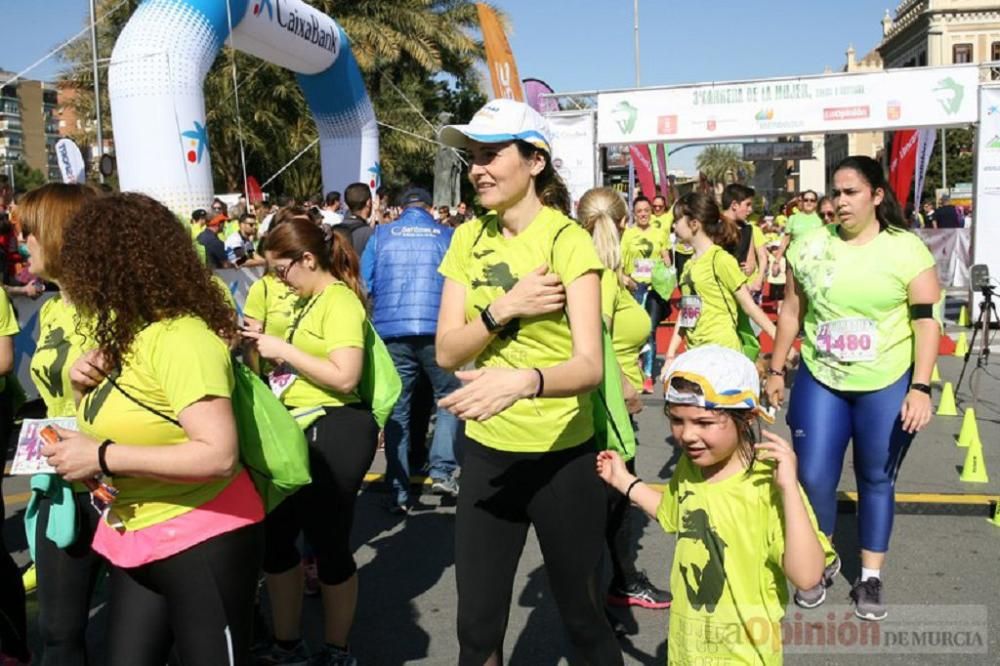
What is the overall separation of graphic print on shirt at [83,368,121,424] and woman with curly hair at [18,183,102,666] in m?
0.26

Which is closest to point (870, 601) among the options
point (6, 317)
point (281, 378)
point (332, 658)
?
point (332, 658)

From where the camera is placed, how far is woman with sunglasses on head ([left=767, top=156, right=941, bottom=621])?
3.90 metres

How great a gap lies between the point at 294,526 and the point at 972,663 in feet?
8.72

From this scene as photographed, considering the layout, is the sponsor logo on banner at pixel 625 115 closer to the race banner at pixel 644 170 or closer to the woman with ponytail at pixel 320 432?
the race banner at pixel 644 170

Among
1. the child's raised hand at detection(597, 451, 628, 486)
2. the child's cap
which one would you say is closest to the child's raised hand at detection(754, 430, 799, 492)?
the child's cap

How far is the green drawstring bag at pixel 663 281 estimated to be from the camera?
940cm

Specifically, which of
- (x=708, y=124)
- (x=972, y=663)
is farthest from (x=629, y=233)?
(x=972, y=663)

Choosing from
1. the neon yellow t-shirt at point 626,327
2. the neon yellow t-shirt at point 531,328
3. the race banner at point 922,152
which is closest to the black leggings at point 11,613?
the neon yellow t-shirt at point 531,328

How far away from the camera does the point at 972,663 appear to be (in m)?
3.58

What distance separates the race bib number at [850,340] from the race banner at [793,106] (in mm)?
11254

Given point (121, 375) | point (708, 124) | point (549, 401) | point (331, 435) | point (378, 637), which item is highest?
point (708, 124)

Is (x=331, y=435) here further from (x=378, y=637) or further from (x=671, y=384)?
(x=671, y=384)

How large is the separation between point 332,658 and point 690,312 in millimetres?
3317

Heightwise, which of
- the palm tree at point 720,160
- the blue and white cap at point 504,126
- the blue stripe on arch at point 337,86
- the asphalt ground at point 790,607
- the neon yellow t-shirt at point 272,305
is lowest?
the asphalt ground at point 790,607
